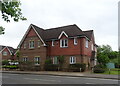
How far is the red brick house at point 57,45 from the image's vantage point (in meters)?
28.3

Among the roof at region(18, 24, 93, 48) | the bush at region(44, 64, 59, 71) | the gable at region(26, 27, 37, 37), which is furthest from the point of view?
the gable at region(26, 27, 37, 37)

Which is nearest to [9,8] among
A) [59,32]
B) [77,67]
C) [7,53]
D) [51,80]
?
[51,80]

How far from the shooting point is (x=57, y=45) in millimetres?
30609

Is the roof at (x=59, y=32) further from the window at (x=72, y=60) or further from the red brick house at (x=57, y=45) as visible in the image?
the window at (x=72, y=60)

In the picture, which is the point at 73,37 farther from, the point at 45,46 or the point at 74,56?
the point at 45,46

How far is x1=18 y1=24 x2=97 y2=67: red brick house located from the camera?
1115 inches

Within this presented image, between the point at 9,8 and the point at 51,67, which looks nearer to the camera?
the point at 9,8

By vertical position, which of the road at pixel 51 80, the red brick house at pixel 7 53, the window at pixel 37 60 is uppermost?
the red brick house at pixel 7 53

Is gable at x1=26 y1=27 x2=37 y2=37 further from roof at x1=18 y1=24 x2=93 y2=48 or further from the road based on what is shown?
the road

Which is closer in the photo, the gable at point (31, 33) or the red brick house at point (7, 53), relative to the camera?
the gable at point (31, 33)

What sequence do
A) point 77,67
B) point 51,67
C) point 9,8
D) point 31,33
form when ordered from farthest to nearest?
point 31,33 < point 51,67 < point 77,67 < point 9,8

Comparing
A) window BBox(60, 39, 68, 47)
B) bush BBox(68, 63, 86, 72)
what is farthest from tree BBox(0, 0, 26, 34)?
window BBox(60, 39, 68, 47)

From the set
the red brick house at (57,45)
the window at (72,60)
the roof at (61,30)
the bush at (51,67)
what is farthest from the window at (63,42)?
the bush at (51,67)

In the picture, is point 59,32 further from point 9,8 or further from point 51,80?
point 9,8
